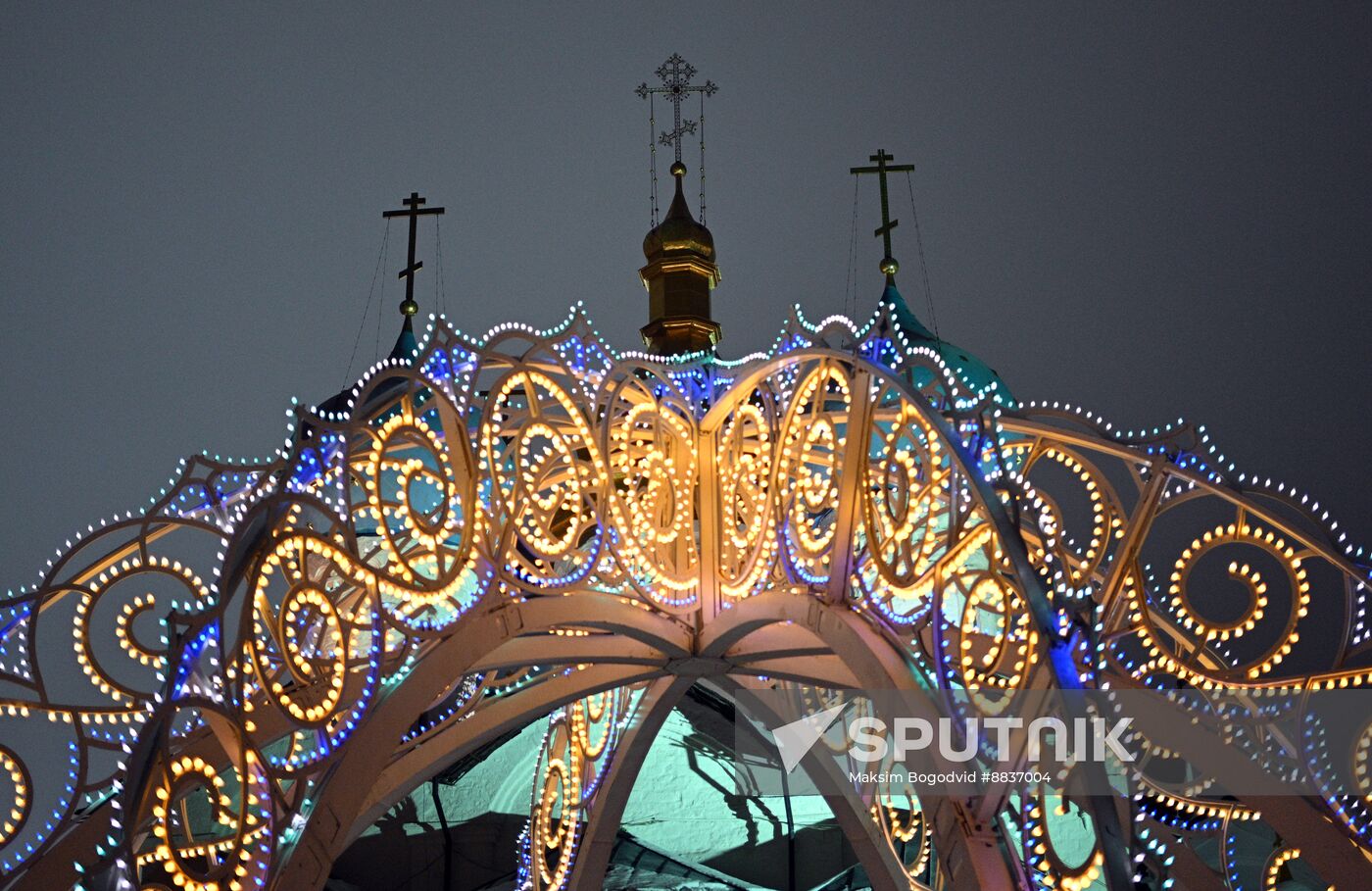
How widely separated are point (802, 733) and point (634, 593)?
3.21 meters

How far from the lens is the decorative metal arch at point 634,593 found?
27.6 feet

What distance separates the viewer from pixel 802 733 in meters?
14.1

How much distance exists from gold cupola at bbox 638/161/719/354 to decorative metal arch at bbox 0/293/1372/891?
3.31 metres

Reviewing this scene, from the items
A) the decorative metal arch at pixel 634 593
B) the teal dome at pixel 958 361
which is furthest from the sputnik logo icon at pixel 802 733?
the teal dome at pixel 958 361

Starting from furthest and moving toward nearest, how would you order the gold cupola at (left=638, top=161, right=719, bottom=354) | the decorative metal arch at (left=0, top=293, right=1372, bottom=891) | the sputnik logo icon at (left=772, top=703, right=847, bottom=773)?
the gold cupola at (left=638, top=161, right=719, bottom=354)
the sputnik logo icon at (left=772, top=703, right=847, bottom=773)
the decorative metal arch at (left=0, top=293, right=1372, bottom=891)

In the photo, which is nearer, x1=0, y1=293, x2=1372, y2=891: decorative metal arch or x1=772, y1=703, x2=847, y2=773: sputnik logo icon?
x1=0, y1=293, x2=1372, y2=891: decorative metal arch

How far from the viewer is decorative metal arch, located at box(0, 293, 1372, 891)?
8406 millimetres

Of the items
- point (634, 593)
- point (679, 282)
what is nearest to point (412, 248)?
point (679, 282)

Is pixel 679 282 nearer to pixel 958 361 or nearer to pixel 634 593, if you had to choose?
pixel 958 361

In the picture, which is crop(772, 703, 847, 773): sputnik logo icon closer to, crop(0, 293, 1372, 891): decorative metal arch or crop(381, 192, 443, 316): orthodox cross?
crop(0, 293, 1372, 891): decorative metal arch

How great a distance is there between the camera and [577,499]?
10.9m

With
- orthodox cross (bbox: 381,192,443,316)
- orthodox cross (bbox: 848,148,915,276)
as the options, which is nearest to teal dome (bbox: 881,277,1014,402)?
orthodox cross (bbox: 848,148,915,276)

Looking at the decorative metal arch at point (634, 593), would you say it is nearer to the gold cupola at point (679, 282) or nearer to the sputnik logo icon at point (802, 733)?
the sputnik logo icon at point (802, 733)

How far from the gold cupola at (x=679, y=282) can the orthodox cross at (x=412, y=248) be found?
93.3 inches
